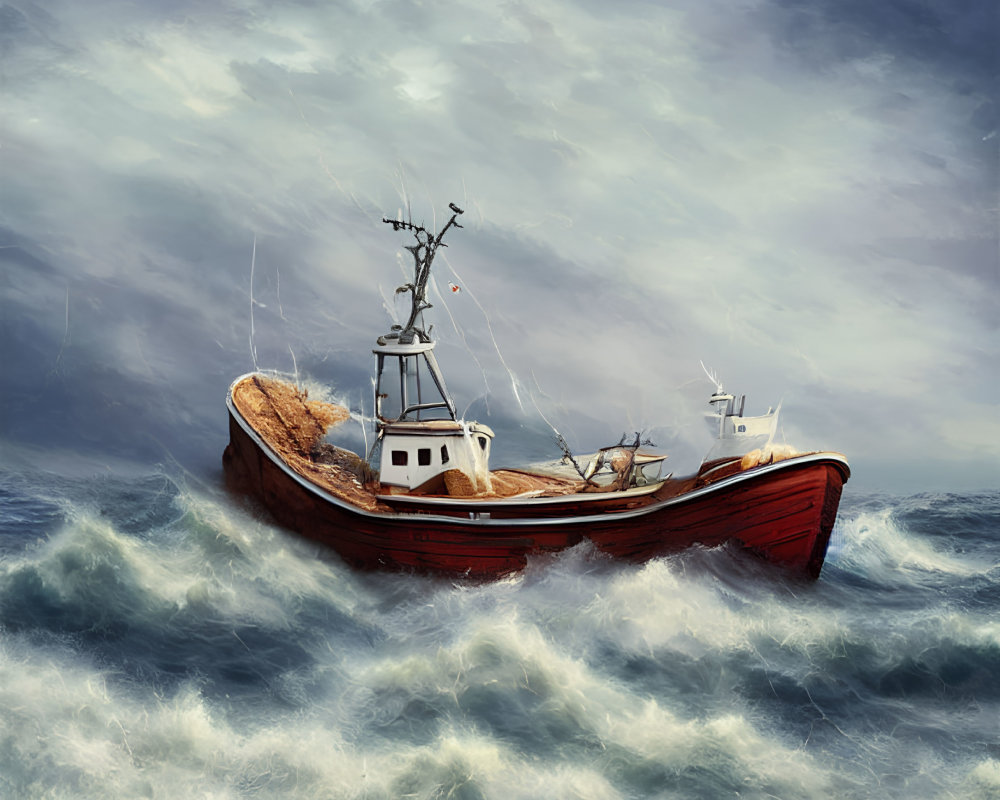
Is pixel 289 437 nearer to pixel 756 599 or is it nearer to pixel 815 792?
pixel 756 599

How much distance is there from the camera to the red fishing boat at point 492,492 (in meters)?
13.8

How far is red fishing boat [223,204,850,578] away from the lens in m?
13.8

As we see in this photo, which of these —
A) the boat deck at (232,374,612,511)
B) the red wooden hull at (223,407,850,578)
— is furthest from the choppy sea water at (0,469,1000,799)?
the boat deck at (232,374,612,511)

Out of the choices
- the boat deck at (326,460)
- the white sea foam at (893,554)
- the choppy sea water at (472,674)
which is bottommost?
the choppy sea water at (472,674)

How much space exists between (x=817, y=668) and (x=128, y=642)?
974 centimetres

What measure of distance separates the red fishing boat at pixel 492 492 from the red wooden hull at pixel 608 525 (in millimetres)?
21

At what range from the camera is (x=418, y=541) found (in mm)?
15070

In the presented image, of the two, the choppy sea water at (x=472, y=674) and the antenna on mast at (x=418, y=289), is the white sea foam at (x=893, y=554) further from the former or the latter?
Answer: the antenna on mast at (x=418, y=289)

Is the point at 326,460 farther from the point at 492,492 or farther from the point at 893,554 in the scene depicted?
the point at 893,554

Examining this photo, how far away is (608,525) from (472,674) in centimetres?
430

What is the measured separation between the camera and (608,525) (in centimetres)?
1429

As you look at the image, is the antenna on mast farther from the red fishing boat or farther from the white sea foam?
the white sea foam

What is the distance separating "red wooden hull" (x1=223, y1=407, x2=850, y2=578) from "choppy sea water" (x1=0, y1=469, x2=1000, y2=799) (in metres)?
0.36

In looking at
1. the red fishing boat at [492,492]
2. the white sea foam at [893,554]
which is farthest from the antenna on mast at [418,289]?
the white sea foam at [893,554]
